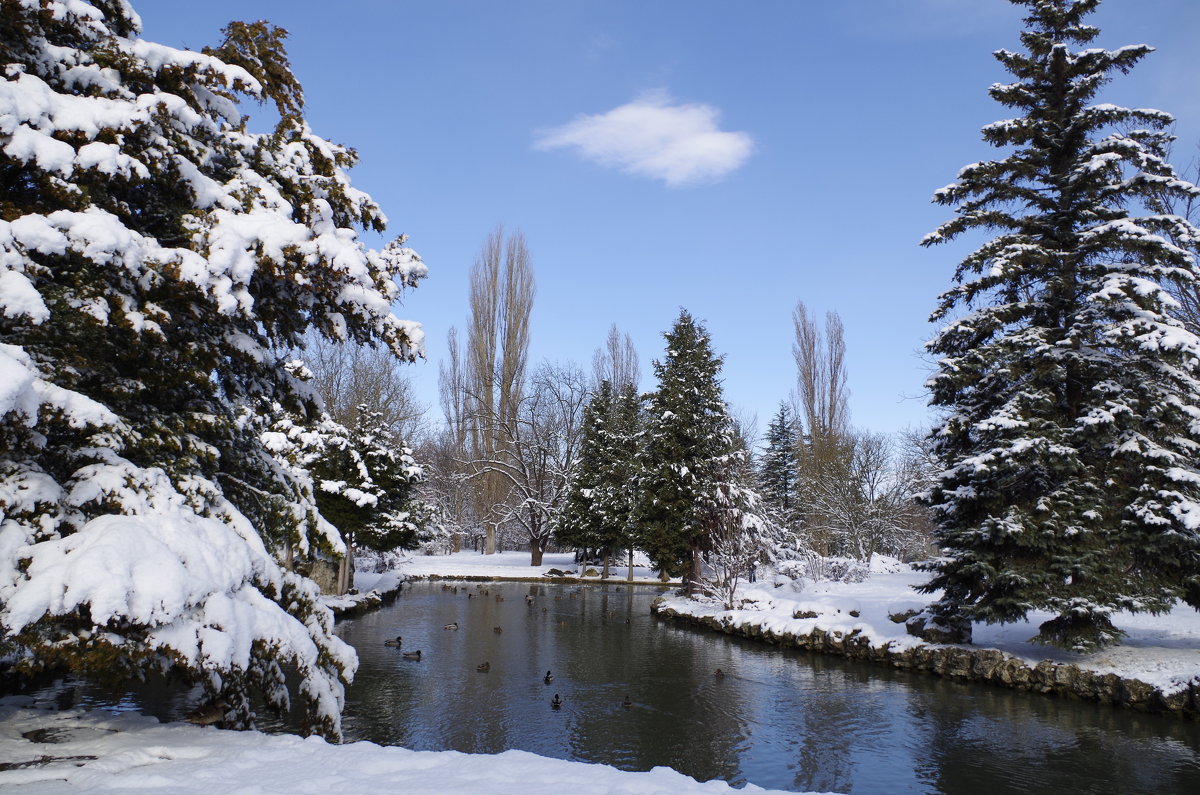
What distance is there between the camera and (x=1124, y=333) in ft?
41.2

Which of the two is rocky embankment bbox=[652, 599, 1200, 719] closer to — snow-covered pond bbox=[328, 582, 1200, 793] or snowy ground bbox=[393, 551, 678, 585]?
snow-covered pond bbox=[328, 582, 1200, 793]

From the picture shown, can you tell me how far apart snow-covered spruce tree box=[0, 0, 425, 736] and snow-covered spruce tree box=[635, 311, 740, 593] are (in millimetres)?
21079

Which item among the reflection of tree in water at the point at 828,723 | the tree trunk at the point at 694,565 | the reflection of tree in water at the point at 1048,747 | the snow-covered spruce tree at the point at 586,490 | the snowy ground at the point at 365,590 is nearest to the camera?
the reflection of tree in water at the point at 1048,747

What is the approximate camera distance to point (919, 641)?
15.0m

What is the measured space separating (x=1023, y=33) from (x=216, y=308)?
52.6 feet

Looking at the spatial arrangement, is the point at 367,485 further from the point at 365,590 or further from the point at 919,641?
the point at 919,641

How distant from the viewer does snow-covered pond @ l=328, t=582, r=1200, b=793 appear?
27.9 feet

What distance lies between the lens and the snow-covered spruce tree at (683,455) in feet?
91.2

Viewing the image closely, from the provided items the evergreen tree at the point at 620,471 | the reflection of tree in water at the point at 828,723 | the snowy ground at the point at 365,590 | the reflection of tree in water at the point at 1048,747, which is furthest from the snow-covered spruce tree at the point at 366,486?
the reflection of tree in water at the point at 1048,747

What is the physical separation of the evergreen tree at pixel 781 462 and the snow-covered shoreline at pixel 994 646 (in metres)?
21.6

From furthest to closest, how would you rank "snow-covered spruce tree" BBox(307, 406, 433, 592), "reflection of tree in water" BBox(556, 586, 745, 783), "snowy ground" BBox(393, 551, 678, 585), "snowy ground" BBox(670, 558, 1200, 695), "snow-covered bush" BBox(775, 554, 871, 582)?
"snowy ground" BBox(393, 551, 678, 585) < "snow-covered bush" BBox(775, 554, 871, 582) < "snow-covered spruce tree" BBox(307, 406, 433, 592) < "snowy ground" BBox(670, 558, 1200, 695) < "reflection of tree in water" BBox(556, 586, 745, 783)

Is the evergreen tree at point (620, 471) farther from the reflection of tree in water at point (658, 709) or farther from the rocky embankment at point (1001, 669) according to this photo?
the rocky embankment at point (1001, 669)

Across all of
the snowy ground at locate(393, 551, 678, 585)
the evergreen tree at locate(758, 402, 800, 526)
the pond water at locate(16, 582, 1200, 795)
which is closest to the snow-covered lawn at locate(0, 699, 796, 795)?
the pond water at locate(16, 582, 1200, 795)

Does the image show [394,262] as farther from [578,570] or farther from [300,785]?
[578,570]
